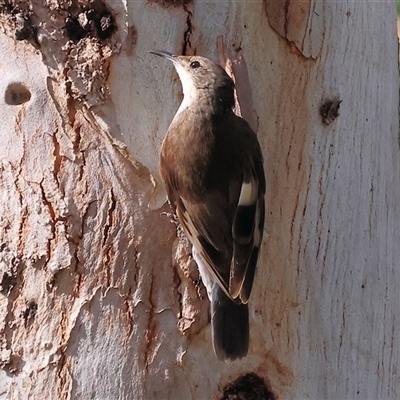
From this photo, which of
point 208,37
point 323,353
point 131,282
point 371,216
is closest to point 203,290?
point 131,282

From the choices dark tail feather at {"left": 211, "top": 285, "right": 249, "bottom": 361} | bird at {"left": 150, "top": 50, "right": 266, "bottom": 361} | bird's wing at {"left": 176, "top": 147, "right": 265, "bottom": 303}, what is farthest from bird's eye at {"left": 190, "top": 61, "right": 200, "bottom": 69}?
dark tail feather at {"left": 211, "top": 285, "right": 249, "bottom": 361}

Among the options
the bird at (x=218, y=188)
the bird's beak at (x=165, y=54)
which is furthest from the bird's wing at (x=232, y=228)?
the bird's beak at (x=165, y=54)

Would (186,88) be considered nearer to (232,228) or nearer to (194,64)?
(194,64)

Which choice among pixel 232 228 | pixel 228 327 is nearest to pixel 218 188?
pixel 232 228

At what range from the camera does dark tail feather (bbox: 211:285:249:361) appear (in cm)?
287

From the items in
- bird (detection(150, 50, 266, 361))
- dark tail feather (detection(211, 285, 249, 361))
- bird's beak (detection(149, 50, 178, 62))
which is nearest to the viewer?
dark tail feather (detection(211, 285, 249, 361))

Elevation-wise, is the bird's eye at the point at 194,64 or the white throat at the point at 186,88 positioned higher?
the bird's eye at the point at 194,64

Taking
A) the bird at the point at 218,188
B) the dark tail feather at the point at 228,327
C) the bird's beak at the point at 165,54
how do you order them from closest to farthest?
the dark tail feather at the point at 228,327, the bird at the point at 218,188, the bird's beak at the point at 165,54

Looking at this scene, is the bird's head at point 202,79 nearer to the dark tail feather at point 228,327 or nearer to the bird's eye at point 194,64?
the bird's eye at point 194,64

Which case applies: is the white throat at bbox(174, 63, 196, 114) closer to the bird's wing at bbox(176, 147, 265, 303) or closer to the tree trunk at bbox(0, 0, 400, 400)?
the tree trunk at bbox(0, 0, 400, 400)

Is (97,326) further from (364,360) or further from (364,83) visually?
(364,83)

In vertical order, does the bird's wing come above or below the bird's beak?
below

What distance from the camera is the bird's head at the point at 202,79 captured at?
10.4 feet

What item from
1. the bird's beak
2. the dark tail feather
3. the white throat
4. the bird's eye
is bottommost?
the dark tail feather
